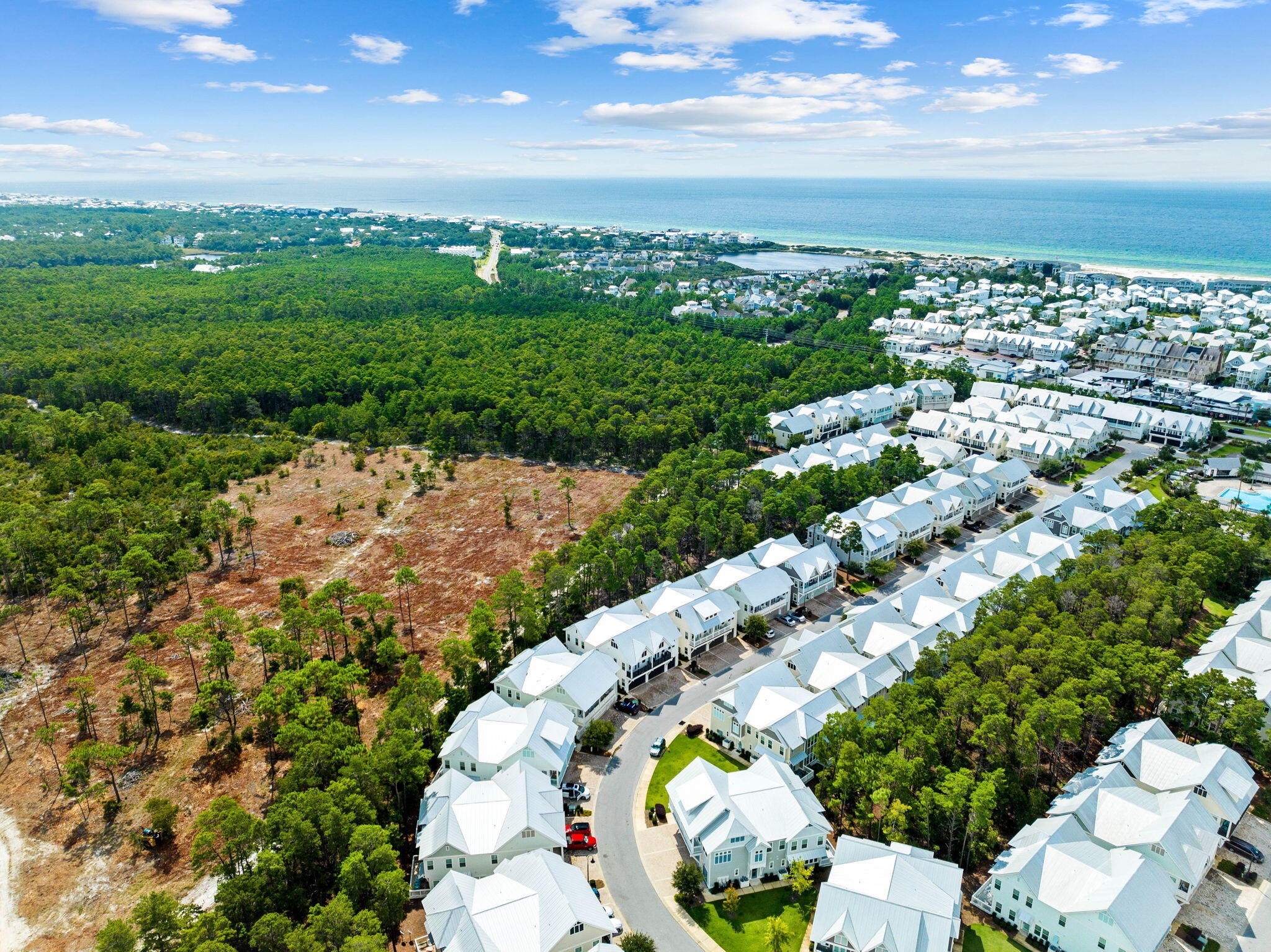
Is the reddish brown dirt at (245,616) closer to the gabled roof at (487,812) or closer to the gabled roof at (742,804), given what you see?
the gabled roof at (487,812)

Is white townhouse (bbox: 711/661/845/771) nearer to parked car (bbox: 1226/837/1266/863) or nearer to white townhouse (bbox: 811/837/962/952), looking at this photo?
white townhouse (bbox: 811/837/962/952)

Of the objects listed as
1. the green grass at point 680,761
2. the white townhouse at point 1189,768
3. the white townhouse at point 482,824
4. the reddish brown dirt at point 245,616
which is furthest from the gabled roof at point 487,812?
the white townhouse at point 1189,768

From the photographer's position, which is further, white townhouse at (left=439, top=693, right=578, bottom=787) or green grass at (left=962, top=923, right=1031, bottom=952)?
white townhouse at (left=439, top=693, right=578, bottom=787)

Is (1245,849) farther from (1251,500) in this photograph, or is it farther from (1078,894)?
(1251,500)

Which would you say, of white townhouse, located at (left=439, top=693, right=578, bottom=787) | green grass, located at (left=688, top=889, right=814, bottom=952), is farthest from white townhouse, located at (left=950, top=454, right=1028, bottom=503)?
green grass, located at (left=688, top=889, right=814, bottom=952)

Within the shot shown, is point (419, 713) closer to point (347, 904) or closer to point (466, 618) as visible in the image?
point (347, 904)

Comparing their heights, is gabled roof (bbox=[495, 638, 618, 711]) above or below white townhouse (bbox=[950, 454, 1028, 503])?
below

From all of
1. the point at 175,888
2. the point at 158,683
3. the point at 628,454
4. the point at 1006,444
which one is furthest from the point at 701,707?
the point at 1006,444

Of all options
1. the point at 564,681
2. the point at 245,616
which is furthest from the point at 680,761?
the point at 245,616

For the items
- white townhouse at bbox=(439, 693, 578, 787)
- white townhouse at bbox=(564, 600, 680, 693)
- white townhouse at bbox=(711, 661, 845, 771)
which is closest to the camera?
white townhouse at bbox=(439, 693, 578, 787)
